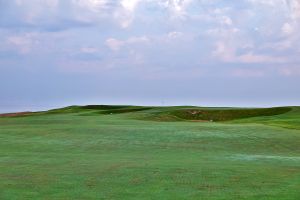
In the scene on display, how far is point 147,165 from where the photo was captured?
62.1ft

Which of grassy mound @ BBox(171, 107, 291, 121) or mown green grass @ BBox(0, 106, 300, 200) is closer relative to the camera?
mown green grass @ BBox(0, 106, 300, 200)

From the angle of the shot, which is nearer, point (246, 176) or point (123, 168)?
point (246, 176)

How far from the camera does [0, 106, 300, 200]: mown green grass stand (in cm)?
1401

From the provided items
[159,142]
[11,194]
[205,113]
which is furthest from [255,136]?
[205,113]

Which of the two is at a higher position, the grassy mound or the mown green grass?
the grassy mound

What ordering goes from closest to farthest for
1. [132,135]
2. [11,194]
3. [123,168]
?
[11,194] < [123,168] < [132,135]

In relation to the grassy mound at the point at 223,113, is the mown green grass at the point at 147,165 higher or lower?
lower

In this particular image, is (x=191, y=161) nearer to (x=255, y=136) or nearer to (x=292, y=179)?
(x=292, y=179)

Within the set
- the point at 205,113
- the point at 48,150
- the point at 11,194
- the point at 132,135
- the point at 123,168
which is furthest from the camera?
the point at 205,113

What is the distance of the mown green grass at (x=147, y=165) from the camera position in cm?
1401

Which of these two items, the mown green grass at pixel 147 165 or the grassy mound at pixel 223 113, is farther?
the grassy mound at pixel 223 113

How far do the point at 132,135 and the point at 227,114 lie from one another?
40505mm

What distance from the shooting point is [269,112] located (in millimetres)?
74000

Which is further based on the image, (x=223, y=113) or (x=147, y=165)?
(x=223, y=113)
